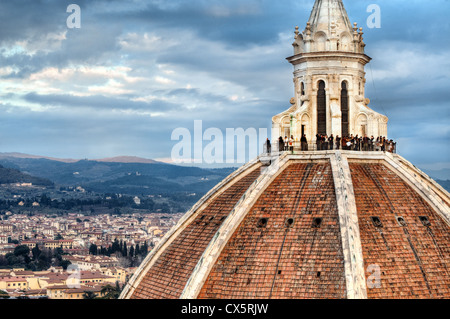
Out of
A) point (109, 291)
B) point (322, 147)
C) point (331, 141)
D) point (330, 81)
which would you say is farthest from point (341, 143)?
point (109, 291)

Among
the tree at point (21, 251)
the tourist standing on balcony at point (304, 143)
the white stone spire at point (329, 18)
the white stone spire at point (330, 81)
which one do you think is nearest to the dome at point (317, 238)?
the tourist standing on balcony at point (304, 143)

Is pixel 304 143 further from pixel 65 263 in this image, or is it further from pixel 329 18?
pixel 65 263

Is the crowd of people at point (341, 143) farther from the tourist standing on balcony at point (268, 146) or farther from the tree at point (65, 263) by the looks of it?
the tree at point (65, 263)
